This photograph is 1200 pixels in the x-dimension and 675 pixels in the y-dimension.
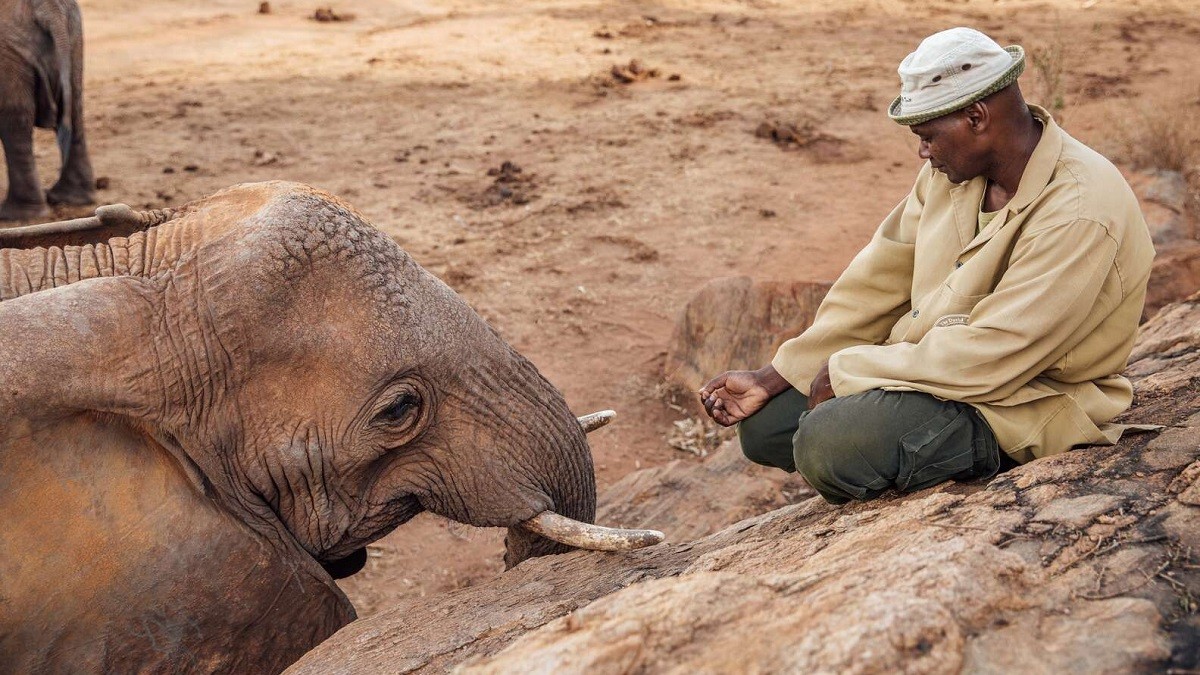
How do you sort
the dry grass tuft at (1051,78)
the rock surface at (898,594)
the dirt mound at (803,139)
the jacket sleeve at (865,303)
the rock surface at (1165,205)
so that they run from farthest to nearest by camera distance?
1. the dirt mound at (803,139)
2. the dry grass tuft at (1051,78)
3. the rock surface at (1165,205)
4. the jacket sleeve at (865,303)
5. the rock surface at (898,594)

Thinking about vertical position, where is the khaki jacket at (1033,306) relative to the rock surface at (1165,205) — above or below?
above

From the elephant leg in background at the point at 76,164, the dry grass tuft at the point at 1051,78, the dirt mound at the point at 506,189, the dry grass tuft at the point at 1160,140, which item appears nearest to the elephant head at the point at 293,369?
the dirt mound at the point at 506,189

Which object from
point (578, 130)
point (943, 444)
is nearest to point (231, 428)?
point (943, 444)

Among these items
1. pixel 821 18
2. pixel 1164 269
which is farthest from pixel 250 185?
pixel 821 18

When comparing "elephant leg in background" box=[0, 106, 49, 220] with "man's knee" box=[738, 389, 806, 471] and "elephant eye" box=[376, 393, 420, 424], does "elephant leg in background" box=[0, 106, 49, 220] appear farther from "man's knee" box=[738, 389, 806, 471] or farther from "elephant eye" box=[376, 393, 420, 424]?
"man's knee" box=[738, 389, 806, 471]

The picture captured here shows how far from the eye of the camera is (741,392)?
369cm

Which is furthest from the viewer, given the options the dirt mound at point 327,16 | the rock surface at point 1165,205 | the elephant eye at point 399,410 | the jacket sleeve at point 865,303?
the dirt mound at point 327,16

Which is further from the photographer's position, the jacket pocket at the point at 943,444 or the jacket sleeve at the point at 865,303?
the jacket sleeve at the point at 865,303

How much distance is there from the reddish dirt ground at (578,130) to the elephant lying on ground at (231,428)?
4.91 ft

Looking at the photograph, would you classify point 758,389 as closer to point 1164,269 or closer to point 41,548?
point 41,548

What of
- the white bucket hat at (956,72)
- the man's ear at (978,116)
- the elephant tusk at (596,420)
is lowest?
the elephant tusk at (596,420)

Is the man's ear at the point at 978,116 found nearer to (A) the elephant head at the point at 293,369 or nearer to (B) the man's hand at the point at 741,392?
(B) the man's hand at the point at 741,392

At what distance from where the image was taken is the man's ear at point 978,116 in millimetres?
2998

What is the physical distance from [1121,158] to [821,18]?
7299mm
